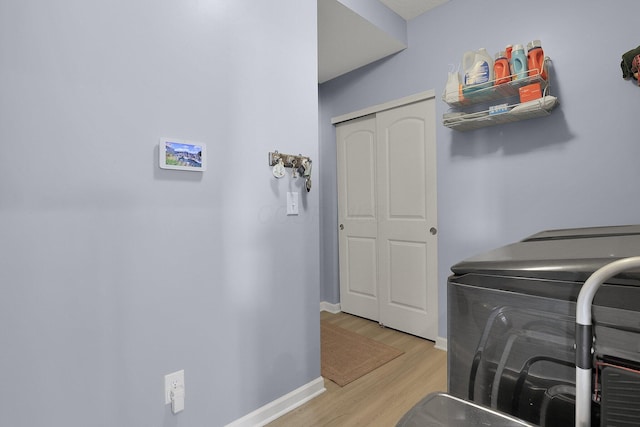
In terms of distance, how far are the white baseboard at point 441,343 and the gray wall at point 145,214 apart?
1223 millimetres

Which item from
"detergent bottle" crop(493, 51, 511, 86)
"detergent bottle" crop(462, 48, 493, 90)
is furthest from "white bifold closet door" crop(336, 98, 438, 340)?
"detergent bottle" crop(493, 51, 511, 86)

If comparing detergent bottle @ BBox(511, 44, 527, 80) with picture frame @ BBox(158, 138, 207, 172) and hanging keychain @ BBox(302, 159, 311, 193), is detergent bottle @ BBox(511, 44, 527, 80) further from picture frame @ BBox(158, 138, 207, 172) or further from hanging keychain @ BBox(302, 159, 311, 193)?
picture frame @ BBox(158, 138, 207, 172)

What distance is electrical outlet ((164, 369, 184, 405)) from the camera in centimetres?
130

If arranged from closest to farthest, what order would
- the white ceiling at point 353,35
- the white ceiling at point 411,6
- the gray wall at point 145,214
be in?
the gray wall at point 145,214 → the white ceiling at point 353,35 → the white ceiling at point 411,6

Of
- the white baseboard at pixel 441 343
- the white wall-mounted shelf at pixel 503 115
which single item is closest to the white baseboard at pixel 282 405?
the white baseboard at pixel 441 343

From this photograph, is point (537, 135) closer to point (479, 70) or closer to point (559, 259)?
point (479, 70)

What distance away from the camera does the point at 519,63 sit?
6.23 feet

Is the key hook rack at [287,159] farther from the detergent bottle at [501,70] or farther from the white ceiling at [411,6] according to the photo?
the white ceiling at [411,6]

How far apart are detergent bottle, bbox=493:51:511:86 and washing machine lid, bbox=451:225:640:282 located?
1.30m

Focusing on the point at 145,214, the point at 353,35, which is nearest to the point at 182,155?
the point at 145,214

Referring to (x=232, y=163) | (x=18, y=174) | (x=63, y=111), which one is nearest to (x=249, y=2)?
(x=232, y=163)

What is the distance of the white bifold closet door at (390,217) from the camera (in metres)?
2.62

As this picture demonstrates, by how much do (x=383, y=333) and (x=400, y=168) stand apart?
1.48m

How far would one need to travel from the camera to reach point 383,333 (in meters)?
2.82
